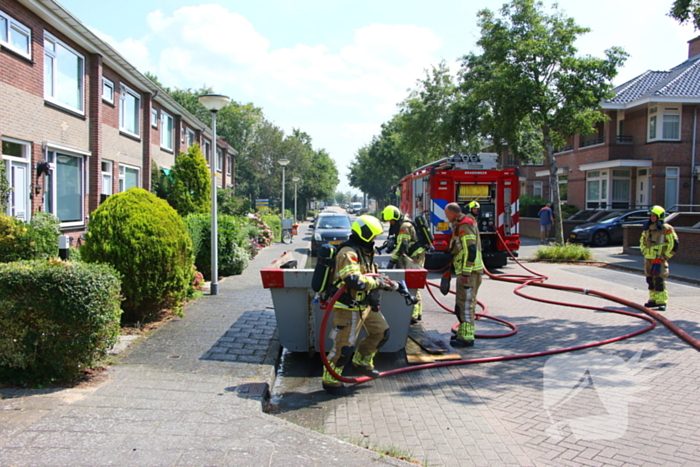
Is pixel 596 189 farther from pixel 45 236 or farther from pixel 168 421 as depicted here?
pixel 168 421

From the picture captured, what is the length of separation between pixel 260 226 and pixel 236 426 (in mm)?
17877

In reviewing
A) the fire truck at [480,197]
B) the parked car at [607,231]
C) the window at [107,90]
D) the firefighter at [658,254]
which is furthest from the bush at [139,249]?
the parked car at [607,231]

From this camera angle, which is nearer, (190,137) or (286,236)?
(286,236)

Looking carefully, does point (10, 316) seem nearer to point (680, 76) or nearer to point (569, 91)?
point (569, 91)

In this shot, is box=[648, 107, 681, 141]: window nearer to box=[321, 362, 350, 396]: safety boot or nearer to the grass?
the grass

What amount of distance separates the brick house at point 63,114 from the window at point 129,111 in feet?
0.11

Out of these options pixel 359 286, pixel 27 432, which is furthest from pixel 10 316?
pixel 359 286

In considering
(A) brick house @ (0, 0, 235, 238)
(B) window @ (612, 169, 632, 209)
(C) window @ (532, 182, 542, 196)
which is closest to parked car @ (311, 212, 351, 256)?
(A) brick house @ (0, 0, 235, 238)

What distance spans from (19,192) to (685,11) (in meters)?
13.8

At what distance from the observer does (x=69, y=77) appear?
13.4m

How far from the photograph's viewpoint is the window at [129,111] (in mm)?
17250

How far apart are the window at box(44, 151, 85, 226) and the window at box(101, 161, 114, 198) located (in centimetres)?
172

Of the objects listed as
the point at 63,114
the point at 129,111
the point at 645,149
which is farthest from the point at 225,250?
the point at 645,149

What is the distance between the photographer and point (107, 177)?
1623cm
